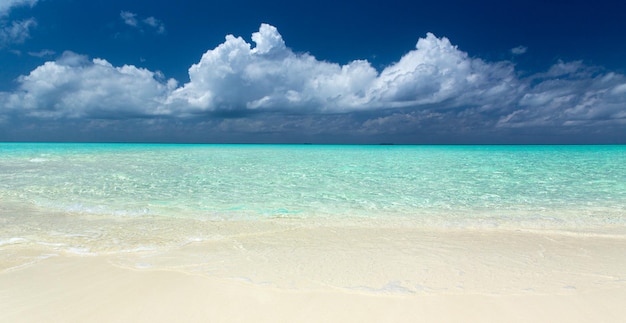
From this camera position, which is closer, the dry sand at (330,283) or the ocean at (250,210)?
the dry sand at (330,283)

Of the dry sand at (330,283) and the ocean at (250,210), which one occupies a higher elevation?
the dry sand at (330,283)

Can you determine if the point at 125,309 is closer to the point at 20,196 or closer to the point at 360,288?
the point at 360,288

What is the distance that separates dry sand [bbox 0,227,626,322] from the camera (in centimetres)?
312

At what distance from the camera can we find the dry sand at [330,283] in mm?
3119

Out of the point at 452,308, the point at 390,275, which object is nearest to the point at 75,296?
the point at 390,275

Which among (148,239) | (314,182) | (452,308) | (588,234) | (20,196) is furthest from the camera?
(314,182)

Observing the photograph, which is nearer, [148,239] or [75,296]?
[75,296]

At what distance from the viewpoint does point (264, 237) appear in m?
5.89

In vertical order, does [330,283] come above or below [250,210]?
above

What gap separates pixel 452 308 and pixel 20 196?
12358mm

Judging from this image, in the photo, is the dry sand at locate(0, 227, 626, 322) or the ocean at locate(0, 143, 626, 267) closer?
the dry sand at locate(0, 227, 626, 322)

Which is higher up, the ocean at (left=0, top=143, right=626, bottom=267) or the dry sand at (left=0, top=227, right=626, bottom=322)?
the dry sand at (left=0, top=227, right=626, bottom=322)

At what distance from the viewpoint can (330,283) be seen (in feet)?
12.5

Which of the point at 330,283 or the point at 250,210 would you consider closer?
the point at 330,283
